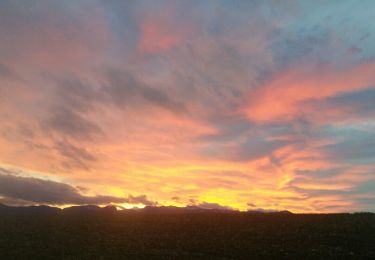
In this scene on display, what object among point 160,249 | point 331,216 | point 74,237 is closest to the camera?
point 160,249

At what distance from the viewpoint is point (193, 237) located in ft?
191

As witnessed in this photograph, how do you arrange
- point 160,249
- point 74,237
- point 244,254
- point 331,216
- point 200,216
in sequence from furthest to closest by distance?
point 200,216 → point 331,216 → point 74,237 → point 160,249 → point 244,254

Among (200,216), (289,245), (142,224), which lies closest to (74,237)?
(142,224)

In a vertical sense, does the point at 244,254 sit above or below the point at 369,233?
below

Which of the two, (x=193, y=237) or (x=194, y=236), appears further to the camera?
(x=194, y=236)

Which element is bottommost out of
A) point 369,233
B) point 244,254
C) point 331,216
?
point 244,254

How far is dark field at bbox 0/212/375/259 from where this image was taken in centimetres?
4969

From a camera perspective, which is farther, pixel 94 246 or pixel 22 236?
pixel 22 236

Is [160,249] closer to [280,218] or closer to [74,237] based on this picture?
[74,237]

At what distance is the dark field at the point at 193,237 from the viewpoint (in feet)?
163

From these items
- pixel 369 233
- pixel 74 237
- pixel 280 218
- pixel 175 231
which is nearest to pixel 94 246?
pixel 74 237

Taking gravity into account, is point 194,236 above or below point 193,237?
above

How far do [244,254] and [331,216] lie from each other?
23.3 meters

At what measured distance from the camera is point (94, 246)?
181 ft
